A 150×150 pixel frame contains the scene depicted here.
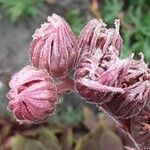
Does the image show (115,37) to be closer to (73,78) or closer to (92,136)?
(73,78)

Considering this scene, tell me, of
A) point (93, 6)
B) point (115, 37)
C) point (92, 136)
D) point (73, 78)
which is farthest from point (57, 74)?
point (93, 6)

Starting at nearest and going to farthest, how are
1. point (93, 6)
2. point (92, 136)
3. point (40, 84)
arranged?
point (40, 84), point (92, 136), point (93, 6)

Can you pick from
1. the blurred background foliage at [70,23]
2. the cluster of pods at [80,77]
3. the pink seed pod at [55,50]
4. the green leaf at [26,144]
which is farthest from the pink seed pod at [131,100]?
the blurred background foliage at [70,23]

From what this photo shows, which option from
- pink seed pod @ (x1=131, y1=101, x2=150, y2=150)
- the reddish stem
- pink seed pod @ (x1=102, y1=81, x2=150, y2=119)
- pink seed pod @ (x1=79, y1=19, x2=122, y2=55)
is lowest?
pink seed pod @ (x1=131, y1=101, x2=150, y2=150)

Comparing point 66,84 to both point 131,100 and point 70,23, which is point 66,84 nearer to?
point 131,100

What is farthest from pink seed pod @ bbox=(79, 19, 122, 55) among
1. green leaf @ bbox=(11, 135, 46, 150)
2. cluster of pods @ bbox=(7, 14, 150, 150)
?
green leaf @ bbox=(11, 135, 46, 150)

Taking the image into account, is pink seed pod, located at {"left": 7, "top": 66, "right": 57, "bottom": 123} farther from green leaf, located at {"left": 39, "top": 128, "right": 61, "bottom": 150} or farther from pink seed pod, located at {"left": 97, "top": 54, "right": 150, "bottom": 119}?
green leaf, located at {"left": 39, "top": 128, "right": 61, "bottom": 150}

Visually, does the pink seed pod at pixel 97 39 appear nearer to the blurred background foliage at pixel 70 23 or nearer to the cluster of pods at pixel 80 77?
the cluster of pods at pixel 80 77
